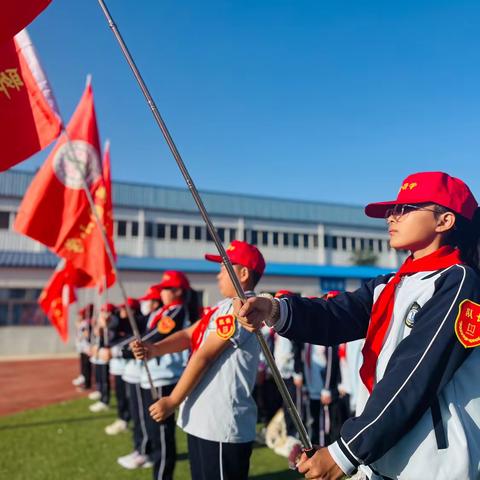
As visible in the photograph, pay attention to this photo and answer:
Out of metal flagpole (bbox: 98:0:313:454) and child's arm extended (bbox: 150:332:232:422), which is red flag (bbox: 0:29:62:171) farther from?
child's arm extended (bbox: 150:332:232:422)

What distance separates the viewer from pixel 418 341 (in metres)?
1.76

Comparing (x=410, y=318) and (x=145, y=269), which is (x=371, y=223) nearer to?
(x=145, y=269)

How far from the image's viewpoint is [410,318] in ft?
6.15

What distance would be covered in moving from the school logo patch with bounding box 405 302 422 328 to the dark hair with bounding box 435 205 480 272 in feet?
1.29

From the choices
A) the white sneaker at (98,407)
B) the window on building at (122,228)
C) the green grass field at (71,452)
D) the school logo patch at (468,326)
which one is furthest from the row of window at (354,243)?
the school logo patch at (468,326)

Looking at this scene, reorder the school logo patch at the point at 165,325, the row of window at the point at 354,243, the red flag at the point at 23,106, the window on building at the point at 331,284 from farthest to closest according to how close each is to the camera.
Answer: the row of window at the point at 354,243 < the window on building at the point at 331,284 < the school logo patch at the point at 165,325 < the red flag at the point at 23,106

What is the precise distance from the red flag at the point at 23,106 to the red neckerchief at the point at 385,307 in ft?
8.84

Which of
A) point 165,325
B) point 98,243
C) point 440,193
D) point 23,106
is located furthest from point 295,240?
point 440,193

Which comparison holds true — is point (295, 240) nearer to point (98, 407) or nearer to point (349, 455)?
point (98, 407)

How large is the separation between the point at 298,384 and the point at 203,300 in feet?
57.1

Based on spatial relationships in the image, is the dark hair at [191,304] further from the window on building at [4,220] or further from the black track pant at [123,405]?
the window on building at [4,220]

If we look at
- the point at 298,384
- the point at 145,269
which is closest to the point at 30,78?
the point at 298,384

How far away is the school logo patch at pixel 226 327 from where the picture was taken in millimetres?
2967

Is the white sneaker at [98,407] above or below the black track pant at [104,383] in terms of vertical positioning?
below
